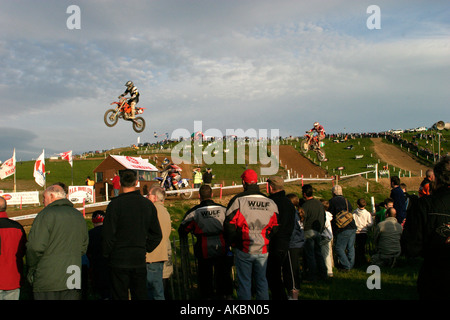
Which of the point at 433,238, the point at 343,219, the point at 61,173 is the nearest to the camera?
the point at 433,238

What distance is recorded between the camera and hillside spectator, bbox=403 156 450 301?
388cm

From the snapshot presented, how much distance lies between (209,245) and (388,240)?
568 centimetres

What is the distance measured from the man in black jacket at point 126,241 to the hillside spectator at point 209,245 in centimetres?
121

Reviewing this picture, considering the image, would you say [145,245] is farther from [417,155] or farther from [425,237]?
[417,155]

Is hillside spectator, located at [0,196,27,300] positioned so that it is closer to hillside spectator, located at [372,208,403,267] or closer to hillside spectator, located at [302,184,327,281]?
hillside spectator, located at [302,184,327,281]

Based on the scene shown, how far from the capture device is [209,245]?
6531mm

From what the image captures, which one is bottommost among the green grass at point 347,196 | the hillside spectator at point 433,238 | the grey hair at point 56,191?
the green grass at point 347,196

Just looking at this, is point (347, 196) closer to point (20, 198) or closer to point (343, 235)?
point (343, 235)

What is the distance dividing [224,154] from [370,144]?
27.2m

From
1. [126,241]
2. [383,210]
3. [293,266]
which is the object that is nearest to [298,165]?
[383,210]

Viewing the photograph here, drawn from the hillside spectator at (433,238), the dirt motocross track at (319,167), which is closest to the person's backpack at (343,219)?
the hillside spectator at (433,238)

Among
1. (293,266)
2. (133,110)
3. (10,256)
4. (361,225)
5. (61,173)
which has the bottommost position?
(293,266)

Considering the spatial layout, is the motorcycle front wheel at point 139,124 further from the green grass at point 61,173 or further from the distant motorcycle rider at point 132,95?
the green grass at point 61,173

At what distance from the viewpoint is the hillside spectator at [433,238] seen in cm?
388
